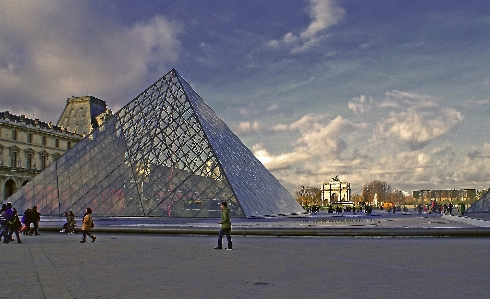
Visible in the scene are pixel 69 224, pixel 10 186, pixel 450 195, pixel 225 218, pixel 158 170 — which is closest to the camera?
pixel 225 218

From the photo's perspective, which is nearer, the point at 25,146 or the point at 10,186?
the point at 10,186

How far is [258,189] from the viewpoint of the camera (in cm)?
3288

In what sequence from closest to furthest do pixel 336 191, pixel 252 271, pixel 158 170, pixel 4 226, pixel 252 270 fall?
pixel 252 271 < pixel 252 270 < pixel 4 226 < pixel 158 170 < pixel 336 191

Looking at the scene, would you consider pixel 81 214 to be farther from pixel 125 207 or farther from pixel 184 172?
pixel 184 172

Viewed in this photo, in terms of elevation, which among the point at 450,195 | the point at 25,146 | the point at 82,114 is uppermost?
the point at 82,114

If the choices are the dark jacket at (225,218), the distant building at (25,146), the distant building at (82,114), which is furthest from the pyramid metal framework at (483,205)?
the distant building at (82,114)

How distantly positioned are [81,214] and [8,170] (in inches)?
1620

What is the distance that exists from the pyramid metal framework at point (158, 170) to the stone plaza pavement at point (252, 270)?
44.5 feet

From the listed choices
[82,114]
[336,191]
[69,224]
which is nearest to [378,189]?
[336,191]

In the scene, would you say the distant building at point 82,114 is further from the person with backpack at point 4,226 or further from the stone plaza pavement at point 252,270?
the stone plaza pavement at point 252,270

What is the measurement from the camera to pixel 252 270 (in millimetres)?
8984

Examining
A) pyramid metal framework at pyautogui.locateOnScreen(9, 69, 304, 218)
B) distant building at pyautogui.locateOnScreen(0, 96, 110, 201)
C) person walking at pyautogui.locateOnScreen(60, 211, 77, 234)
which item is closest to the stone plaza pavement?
person walking at pyautogui.locateOnScreen(60, 211, 77, 234)

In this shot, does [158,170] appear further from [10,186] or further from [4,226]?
[10,186]

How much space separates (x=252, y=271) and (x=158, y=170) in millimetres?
21560
